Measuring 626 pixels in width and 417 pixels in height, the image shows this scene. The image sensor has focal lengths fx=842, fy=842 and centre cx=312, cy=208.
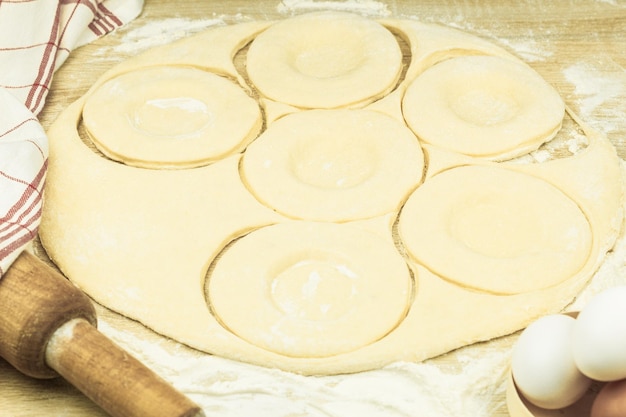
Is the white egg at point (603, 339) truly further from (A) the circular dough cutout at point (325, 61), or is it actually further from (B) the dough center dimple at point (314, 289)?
(A) the circular dough cutout at point (325, 61)

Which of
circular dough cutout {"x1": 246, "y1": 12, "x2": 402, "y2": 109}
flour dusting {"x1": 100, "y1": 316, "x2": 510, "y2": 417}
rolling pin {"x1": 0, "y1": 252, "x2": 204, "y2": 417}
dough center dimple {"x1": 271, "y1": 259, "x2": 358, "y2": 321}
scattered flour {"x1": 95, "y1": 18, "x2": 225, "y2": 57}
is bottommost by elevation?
flour dusting {"x1": 100, "y1": 316, "x2": 510, "y2": 417}

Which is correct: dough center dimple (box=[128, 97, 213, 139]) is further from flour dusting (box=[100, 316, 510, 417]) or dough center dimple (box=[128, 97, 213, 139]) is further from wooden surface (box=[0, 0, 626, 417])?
flour dusting (box=[100, 316, 510, 417])

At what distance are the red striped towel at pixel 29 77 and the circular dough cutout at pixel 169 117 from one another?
0.13m

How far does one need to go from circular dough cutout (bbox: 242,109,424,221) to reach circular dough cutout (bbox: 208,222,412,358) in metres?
0.06

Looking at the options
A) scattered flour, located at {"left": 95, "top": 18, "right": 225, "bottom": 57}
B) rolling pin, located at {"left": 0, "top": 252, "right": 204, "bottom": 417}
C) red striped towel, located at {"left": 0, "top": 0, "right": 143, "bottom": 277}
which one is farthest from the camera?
scattered flour, located at {"left": 95, "top": 18, "right": 225, "bottom": 57}

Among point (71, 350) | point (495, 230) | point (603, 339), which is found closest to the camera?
point (603, 339)

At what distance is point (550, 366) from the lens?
3.39 ft

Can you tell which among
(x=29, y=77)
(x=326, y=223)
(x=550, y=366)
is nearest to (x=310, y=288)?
(x=326, y=223)

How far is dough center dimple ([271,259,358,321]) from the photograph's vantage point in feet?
4.37

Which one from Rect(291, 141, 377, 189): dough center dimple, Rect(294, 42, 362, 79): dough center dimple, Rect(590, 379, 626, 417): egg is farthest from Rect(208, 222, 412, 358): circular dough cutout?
Rect(294, 42, 362, 79): dough center dimple

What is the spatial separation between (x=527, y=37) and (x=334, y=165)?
679 millimetres

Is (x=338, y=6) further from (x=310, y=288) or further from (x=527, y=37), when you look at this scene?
(x=310, y=288)

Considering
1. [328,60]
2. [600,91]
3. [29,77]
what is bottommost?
[600,91]

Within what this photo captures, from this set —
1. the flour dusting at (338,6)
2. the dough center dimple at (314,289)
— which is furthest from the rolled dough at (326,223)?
the flour dusting at (338,6)
